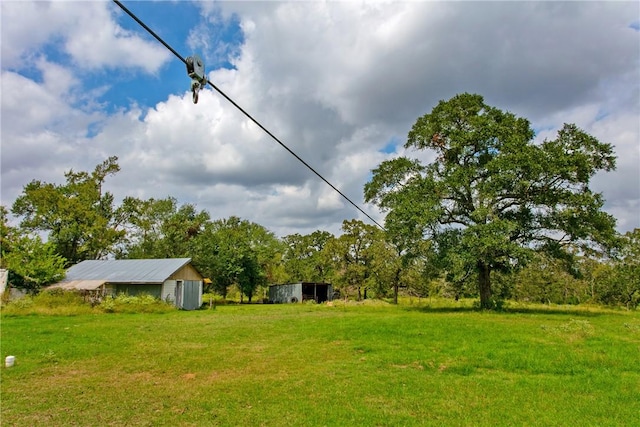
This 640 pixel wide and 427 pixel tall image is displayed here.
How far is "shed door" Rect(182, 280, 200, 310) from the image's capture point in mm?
32938

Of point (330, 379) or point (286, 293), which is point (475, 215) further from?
point (286, 293)

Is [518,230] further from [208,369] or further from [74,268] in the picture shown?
[74,268]

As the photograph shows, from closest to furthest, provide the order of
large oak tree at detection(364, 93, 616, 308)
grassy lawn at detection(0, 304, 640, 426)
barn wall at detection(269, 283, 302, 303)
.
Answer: grassy lawn at detection(0, 304, 640, 426) < large oak tree at detection(364, 93, 616, 308) < barn wall at detection(269, 283, 302, 303)

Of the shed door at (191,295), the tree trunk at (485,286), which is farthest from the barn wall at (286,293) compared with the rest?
the tree trunk at (485,286)

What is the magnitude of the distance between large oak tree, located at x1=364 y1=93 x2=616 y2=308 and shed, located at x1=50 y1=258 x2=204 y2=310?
17.7 metres

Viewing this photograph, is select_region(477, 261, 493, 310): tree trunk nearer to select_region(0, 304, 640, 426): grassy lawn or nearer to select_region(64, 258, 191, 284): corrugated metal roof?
select_region(0, 304, 640, 426): grassy lawn

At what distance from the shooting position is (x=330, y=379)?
7.73 meters

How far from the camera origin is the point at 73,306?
2420 cm

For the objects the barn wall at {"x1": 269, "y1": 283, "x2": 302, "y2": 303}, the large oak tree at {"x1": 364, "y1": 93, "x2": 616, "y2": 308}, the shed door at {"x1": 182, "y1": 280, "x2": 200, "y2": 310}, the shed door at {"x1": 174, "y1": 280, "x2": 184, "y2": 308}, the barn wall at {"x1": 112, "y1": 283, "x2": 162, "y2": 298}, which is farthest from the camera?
the barn wall at {"x1": 269, "y1": 283, "x2": 302, "y2": 303}

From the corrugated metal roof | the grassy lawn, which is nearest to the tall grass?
the corrugated metal roof

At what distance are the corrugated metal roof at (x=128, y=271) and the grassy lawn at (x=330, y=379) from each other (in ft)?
58.6

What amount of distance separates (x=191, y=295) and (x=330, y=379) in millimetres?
28749

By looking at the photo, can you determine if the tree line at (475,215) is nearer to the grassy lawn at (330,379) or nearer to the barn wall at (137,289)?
the barn wall at (137,289)

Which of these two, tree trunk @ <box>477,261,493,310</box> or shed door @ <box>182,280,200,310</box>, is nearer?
tree trunk @ <box>477,261,493,310</box>
